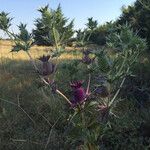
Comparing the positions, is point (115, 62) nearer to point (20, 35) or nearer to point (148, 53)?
point (20, 35)

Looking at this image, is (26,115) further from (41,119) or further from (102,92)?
(102,92)

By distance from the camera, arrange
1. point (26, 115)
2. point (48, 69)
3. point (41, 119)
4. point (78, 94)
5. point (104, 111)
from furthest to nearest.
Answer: point (26, 115)
point (41, 119)
point (48, 69)
point (104, 111)
point (78, 94)

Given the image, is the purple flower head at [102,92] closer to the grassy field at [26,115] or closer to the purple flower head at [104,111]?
the purple flower head at [104,111]

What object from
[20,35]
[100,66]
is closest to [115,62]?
[100,66]

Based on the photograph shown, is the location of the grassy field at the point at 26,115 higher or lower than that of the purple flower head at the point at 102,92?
lower

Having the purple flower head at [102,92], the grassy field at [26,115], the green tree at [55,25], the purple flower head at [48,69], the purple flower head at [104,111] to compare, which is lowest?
the grassy field at [26,115]

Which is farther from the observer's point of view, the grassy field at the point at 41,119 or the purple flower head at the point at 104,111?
the grassy field at the point at 41,119

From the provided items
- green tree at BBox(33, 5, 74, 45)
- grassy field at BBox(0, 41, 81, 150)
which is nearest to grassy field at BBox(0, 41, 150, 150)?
grassy field at BBox(0, 41, 81, 150)

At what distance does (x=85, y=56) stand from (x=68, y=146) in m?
1.97

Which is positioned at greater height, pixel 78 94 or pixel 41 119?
pixel 78 94

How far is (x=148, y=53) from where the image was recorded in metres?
12.3

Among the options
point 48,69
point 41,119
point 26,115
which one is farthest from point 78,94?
point 26,115

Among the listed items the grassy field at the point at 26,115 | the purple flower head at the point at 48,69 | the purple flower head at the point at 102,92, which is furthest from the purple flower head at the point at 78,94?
the grassy field at the point at 26,115

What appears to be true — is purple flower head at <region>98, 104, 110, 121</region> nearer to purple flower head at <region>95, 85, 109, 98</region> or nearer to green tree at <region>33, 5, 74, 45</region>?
purple flower head at <region>95, 85, 109, 98</region>
